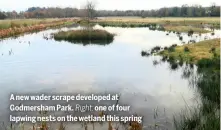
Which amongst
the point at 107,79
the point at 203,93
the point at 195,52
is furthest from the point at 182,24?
the point at 203,93

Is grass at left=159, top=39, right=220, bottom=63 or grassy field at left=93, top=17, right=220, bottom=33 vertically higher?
grassy field at left=93, top=17, right=220, bottom=33

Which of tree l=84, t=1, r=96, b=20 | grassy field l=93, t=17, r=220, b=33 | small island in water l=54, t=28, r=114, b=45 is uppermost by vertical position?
tree l=84, t=1, r=96, b=20

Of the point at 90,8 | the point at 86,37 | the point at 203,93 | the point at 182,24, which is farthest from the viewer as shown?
the point at 90,8

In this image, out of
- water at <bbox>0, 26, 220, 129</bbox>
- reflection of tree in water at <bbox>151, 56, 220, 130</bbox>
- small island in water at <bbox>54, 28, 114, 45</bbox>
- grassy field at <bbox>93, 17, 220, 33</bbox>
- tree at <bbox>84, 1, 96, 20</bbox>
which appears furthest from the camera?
tree at <bbox>84, 1, 96, 20</bbox>

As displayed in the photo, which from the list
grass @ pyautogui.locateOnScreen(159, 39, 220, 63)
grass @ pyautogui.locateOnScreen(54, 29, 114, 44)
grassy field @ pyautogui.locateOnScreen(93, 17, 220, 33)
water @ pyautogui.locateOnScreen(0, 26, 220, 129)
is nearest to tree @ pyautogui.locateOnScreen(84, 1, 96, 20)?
grassy field @ pyautogui.locateOnScreen(93, 17, 220, 33)

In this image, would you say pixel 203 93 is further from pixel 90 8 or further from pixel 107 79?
pixel 90 8

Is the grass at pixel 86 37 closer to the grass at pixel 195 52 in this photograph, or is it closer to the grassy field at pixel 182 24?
the grass at pixel 195 52

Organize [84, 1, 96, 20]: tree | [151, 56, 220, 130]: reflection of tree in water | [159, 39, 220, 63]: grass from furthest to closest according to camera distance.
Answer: [84, 1, 96, 20]: tree < [159, 39, 220, 63]: grass < [151, 56, 220, 130]: reflection of tree in water

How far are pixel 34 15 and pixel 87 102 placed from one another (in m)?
105

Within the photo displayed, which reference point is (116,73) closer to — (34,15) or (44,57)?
(44,57)

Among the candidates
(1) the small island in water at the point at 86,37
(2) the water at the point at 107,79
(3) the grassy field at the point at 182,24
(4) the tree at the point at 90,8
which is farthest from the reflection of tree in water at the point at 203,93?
(4) the tree at the point at 90,8

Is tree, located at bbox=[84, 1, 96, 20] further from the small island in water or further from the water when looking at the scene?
the water

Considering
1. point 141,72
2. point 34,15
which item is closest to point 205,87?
point 141,72

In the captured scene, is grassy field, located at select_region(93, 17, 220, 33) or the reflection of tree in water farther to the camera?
grassy field, located at select_region(93, 17, 220, 33)
